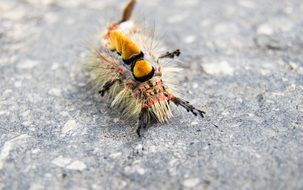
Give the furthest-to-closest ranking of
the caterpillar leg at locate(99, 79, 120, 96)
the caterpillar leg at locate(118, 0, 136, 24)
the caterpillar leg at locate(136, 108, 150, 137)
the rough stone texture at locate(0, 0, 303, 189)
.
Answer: the caterpillar leg at locate(118, 0, 136, 24) < the caterpillar leg at locate(99, 79, 120, 96) < the caterpillar leg at locate(136, 108, 150, 137) < the rough stone texture at locate(0, 0, 303, 189)

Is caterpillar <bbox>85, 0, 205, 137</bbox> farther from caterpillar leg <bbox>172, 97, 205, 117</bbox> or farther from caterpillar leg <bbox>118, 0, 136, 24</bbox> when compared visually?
caterpillar leg <bbox>118, 0, 136, 24</bbox>

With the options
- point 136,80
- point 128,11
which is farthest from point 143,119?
point 128,11

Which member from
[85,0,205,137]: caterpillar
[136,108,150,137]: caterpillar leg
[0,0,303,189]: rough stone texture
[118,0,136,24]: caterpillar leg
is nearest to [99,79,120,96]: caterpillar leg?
[85,0,205,137]: caterpillar

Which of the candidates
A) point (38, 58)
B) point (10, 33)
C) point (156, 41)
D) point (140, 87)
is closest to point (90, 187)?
point (140, 87)

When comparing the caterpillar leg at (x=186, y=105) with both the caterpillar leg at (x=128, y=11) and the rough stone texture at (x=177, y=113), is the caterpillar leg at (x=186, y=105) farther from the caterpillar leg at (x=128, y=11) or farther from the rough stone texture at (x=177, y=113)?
the caterpillar leg at (x=128, y=11)

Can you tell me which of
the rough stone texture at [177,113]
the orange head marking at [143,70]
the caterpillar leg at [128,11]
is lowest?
the rough stone texture at [177,113]

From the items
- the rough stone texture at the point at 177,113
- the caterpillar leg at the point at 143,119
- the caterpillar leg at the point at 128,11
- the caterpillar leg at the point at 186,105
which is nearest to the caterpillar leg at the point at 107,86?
the rough stone texture at the point at 177,113

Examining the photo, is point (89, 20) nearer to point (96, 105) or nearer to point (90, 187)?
point (96, 105)
